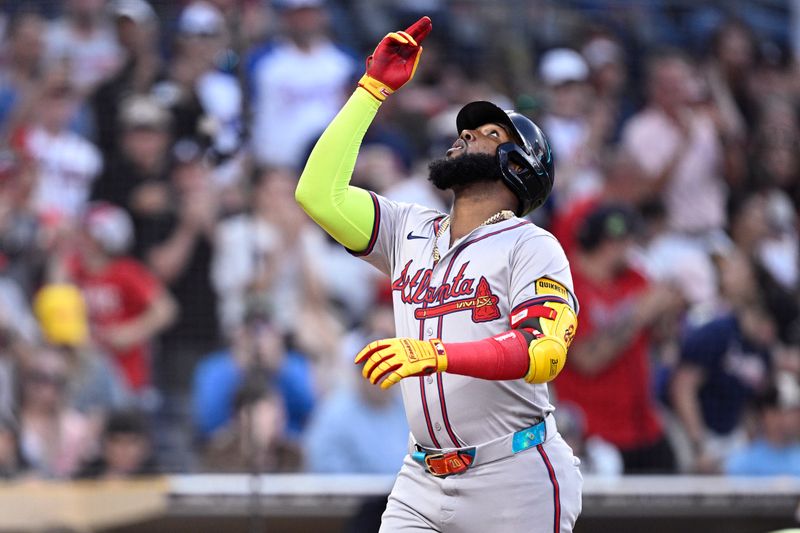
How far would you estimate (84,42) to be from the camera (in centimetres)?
790

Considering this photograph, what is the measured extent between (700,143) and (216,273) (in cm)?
319

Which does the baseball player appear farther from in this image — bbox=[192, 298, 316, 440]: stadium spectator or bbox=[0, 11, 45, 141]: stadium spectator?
bbox=[0, 11, 45, 141]: stadium spectator

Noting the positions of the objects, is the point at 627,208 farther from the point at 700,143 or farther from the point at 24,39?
the point at 24,39

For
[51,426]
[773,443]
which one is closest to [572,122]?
[773,443]

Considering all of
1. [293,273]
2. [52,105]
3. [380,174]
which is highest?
[52,105]

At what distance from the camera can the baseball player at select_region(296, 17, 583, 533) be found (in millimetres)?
3510

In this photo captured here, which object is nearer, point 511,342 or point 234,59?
point 511,342

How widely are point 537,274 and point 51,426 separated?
175 inches

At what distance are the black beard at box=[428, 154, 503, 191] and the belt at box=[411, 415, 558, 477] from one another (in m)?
0.72

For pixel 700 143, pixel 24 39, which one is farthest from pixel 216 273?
pixel 700 143

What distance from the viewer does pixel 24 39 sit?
7910mm

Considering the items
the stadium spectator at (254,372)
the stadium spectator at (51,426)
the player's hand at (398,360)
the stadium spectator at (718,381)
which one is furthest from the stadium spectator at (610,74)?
the player's hand at (398,360)

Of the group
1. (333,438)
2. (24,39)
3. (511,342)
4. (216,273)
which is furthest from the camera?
(24,39)

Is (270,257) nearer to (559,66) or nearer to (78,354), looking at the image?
(78,354)
